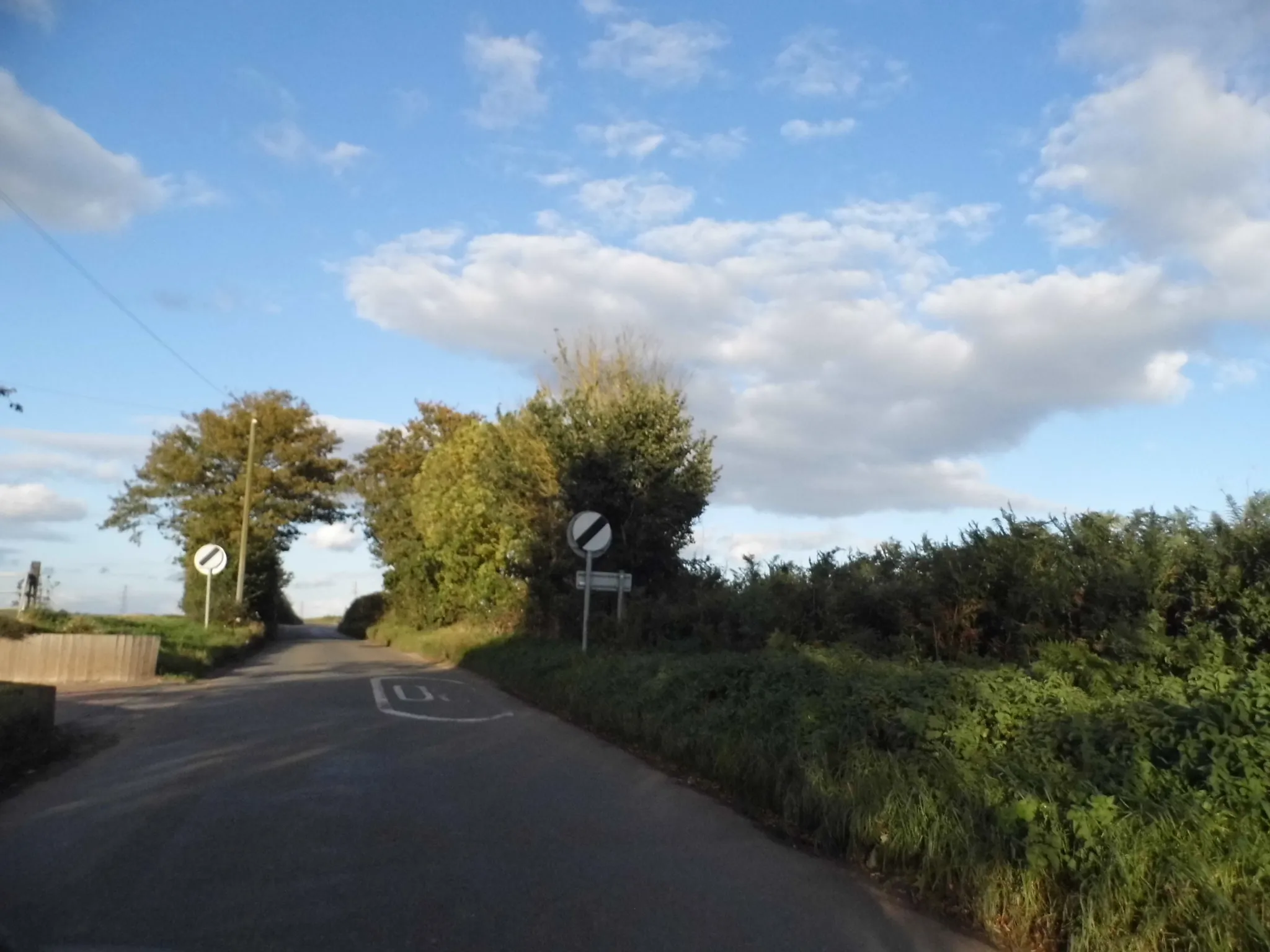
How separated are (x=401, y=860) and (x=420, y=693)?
1278 cm

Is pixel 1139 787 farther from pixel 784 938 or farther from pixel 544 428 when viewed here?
pixel 544 428

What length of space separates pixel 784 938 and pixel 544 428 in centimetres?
1896

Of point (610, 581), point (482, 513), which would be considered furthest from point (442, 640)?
point (610, 581)

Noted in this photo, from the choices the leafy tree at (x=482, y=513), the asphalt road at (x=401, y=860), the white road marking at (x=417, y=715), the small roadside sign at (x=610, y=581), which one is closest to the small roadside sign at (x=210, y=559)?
the leafy tree at (x=482, y=513)

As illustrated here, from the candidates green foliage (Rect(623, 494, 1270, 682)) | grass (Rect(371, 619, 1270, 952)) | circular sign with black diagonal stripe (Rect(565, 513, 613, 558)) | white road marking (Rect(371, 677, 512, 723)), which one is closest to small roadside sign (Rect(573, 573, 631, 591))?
circular sign with black diagonal stripe (Rect(565, 513, 613, 558))

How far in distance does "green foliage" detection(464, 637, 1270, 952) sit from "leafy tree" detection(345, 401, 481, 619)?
43053 millimetres

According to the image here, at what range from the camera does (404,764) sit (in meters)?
10.9

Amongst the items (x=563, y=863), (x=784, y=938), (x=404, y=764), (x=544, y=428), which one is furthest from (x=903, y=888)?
(x=544, y=428)

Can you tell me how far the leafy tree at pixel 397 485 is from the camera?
54.6 metres

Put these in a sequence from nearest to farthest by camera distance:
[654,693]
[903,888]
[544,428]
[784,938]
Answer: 1. [784,938]
2. [903,888]
3. [654,693]
4. [544,428]

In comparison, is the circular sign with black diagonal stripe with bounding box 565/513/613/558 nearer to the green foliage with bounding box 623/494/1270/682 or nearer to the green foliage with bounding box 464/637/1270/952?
the green foliage with bounding box 623/494/1270/682

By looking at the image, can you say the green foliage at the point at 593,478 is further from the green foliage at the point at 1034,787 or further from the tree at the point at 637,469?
the green foliage at the point at 1034,787

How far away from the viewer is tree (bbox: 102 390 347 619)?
55.0 m

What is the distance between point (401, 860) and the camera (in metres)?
7.07
